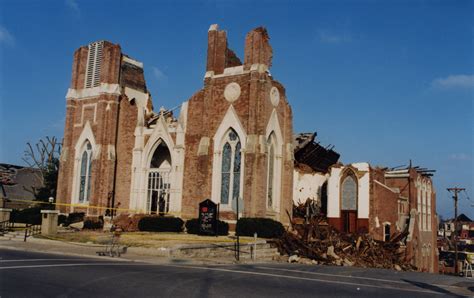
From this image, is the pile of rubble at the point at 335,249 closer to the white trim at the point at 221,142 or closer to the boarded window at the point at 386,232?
the boarded window at the point at 386,232

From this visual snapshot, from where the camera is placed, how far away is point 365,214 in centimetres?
3127

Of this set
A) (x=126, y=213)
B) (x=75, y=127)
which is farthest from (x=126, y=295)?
(x=75, y=127)

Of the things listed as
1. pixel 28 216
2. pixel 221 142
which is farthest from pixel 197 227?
pixel 28 216

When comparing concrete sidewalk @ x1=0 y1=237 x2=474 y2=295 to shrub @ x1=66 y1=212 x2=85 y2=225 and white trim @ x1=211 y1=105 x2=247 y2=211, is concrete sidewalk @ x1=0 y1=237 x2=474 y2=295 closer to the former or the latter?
white trim @ x1=211 y1=105 x2=247 y2=211

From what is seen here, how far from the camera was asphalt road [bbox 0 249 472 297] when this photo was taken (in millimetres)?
10352

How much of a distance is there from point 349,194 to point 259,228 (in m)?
9.00

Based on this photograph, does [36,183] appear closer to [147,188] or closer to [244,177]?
[147,188]

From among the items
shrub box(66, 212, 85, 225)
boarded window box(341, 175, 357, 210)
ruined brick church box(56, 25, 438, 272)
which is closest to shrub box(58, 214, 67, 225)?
shrub box(66, 212, 85, 225)

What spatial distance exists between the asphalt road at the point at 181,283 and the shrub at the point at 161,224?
12.9 meters

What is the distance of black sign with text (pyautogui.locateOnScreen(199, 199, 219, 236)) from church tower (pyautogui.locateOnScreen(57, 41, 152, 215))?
9.98m

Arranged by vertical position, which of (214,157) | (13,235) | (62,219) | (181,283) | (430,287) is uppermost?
(214,157)

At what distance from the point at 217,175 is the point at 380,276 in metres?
14.8

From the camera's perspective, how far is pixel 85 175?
35438mm

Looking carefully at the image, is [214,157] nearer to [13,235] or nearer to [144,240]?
[144,240]
